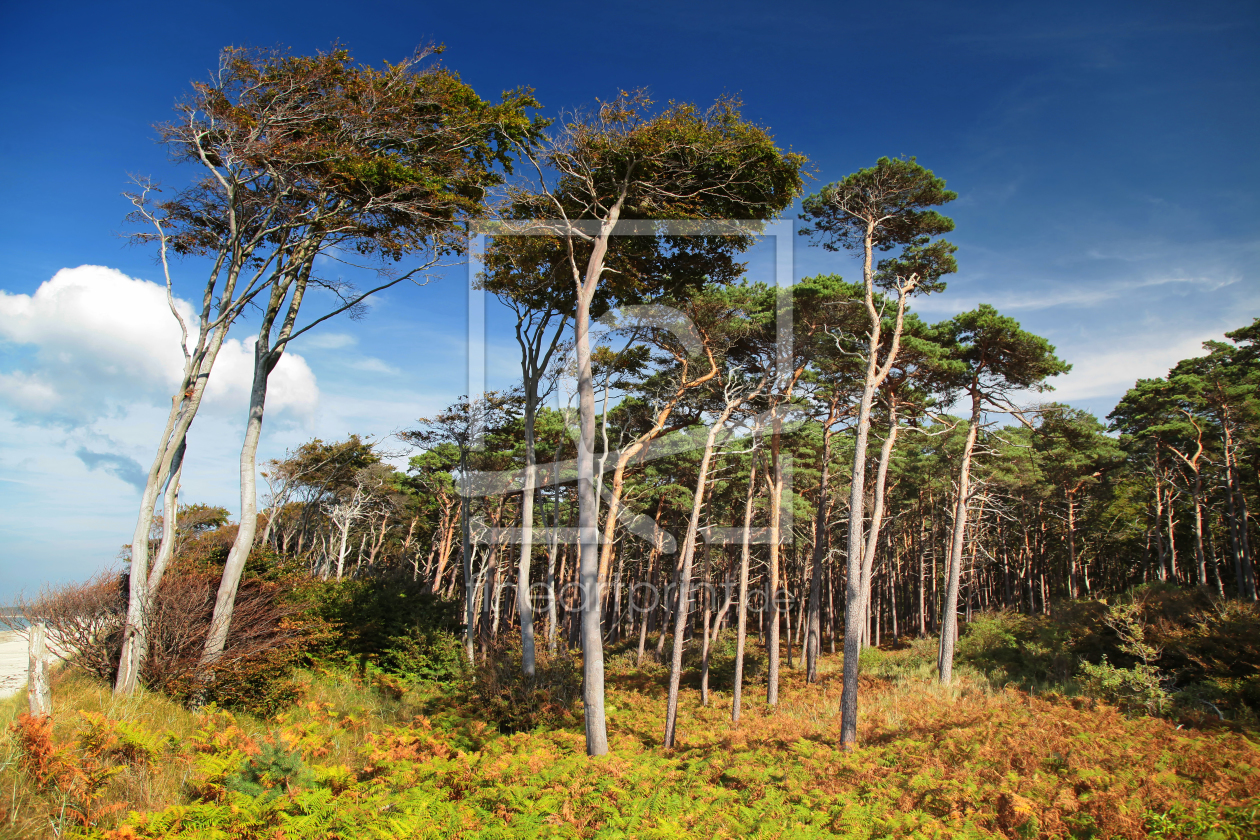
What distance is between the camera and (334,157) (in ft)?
29.5

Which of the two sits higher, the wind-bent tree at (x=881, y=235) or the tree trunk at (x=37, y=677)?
the wind-bent tree at (x=881, y=235)

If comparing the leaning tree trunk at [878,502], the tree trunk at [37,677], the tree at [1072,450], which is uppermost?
the tree at [1072,450]

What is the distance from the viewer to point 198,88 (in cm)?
868

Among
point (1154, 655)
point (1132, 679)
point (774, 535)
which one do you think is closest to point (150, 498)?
point (774, 535)

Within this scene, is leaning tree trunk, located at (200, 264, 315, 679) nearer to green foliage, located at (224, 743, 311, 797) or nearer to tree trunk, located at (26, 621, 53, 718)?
tree trunk, located at (26, 621, 53, 718)

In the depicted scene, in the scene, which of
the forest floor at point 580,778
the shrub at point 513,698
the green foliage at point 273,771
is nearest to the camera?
the forest floor at point 580,778

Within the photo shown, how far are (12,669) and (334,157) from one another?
9165 mm

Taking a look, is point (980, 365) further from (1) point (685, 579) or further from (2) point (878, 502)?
(1) point (685, 579)

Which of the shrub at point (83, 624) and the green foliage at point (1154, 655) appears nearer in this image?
the shrub at point (83, 624)

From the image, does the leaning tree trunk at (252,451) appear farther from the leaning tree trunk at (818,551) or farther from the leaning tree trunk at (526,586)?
the leaning tree trunk at (818,551)

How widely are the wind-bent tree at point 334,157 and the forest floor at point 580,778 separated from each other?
2.88 m

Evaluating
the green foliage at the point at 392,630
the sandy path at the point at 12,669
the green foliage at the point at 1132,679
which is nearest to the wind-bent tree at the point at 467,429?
the green foliage at the point at 392,630

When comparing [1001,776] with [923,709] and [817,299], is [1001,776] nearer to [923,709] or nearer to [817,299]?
[923,709]

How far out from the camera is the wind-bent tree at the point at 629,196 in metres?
8.75
